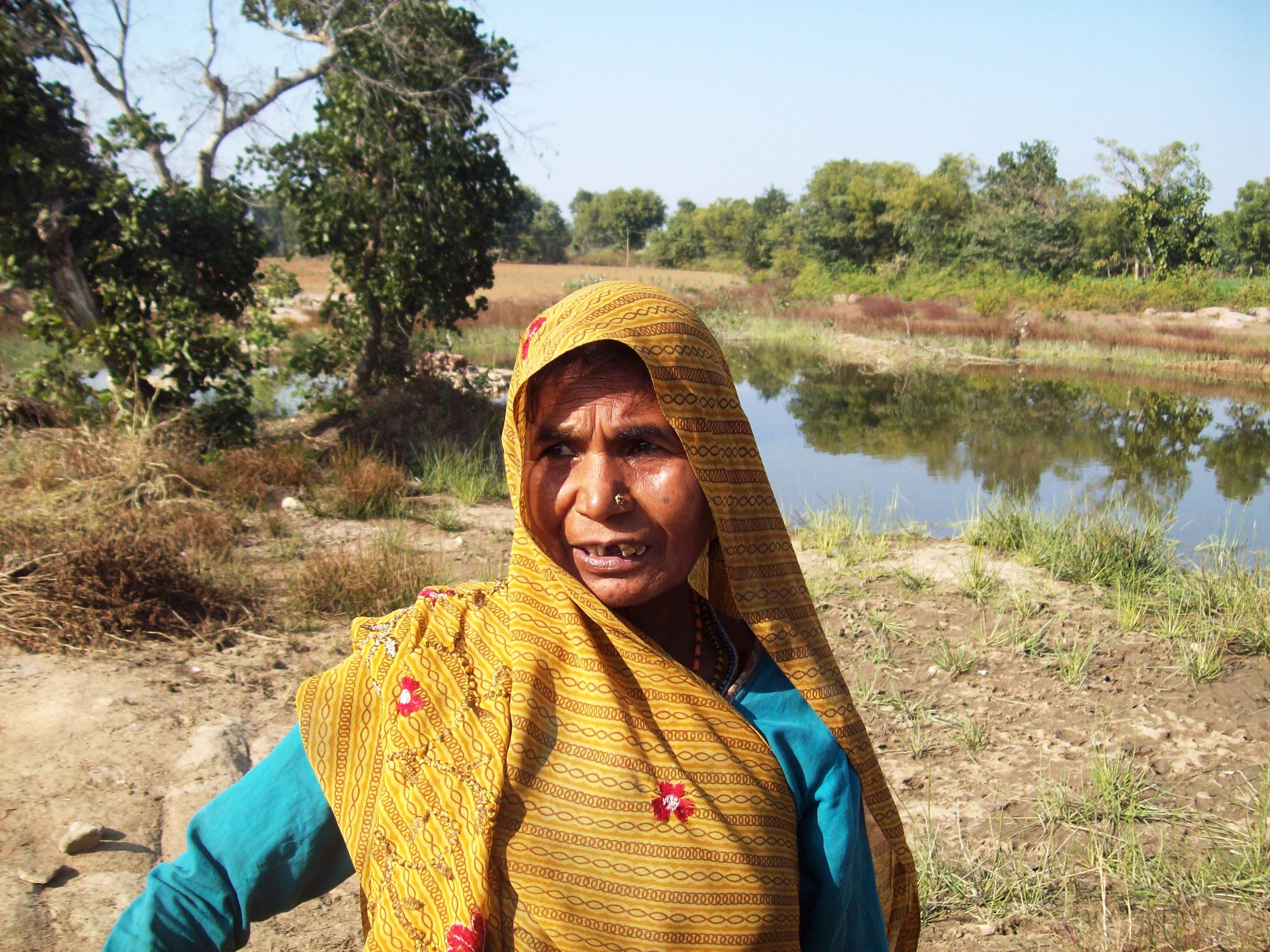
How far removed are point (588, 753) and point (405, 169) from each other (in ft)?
29.0

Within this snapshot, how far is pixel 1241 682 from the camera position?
4371 millimetres

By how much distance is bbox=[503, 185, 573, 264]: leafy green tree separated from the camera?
5047 centimetres

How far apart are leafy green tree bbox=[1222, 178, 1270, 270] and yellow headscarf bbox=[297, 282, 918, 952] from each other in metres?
34.5

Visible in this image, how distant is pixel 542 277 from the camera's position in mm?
41250

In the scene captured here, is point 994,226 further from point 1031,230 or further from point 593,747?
point 593,747

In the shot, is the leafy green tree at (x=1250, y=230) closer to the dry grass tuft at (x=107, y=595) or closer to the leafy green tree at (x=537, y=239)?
the leafy green tree at (x=537, y=239)

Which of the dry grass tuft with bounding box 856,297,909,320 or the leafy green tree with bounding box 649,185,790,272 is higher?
the leafy green tree with bounding box 649,185,790,272

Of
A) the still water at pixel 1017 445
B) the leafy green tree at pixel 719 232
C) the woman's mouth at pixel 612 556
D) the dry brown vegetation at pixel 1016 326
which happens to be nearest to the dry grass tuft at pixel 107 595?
the woman's mouth at pixel 612 556

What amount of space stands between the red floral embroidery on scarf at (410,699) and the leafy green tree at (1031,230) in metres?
35.1

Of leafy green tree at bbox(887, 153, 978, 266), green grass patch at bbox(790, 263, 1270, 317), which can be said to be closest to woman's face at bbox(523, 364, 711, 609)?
green grass patch at bbox(790, 263, 1270, 317)

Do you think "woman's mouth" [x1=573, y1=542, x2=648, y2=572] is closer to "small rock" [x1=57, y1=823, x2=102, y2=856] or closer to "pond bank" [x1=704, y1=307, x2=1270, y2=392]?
"small rock" [x1=57, y1=823, x2=102, y2=856]

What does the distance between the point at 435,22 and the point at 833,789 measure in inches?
372

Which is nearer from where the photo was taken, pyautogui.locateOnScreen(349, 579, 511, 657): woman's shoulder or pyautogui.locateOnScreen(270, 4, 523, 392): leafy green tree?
pyautogui.locateOnScreen(349, 579, 511, 657): woman's shoulder

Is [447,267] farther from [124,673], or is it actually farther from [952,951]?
[952,951]
